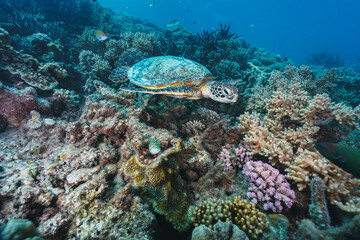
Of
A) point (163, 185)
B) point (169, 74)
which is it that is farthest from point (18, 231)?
point (169, 74)

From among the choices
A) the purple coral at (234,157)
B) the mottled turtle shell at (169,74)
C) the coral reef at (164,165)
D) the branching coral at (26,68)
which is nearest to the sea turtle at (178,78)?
the mottled turtle shell at (169,74)

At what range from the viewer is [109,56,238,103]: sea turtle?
342 centimetres

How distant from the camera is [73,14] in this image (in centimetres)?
972

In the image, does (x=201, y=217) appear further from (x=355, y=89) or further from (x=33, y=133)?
(x=355, y=89)

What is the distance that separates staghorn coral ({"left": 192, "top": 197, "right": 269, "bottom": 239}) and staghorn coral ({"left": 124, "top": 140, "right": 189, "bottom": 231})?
20cm

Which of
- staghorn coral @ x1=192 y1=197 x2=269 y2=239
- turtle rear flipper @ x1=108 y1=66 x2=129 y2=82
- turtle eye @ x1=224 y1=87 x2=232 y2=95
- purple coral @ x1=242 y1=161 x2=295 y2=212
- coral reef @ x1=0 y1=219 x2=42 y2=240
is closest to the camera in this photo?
coral reef @ x1=0 y1=219 x2=42 y2=240

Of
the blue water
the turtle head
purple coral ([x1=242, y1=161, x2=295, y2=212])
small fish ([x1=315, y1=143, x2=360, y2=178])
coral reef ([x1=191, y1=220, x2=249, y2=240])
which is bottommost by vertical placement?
coral reef ([x1=191, y1=220, x2=249, y2=240])

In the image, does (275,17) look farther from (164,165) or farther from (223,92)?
(164,165)

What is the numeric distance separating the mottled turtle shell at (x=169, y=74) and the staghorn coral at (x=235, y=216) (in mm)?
2739

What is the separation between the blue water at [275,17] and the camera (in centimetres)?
7262

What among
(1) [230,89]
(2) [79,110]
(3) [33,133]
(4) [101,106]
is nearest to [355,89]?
(1) [230,89]

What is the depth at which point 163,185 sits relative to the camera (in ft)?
5.90

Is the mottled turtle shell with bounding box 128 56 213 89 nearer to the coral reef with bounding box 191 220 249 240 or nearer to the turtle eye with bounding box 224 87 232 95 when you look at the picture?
the turtle eye with bounding box 224 87 232 95

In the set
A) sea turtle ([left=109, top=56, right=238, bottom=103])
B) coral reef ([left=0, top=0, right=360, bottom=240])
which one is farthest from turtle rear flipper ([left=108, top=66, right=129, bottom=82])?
coral reef ([left=0, top=0, right=360, bottom=240])
